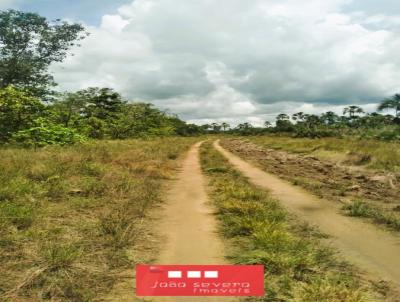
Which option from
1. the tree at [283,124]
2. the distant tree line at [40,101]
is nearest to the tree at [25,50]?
the distant tree line at [40,101]

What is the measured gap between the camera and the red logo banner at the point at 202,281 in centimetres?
A: 430

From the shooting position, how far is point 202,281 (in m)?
4.37

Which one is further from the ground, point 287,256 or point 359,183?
point 287,256

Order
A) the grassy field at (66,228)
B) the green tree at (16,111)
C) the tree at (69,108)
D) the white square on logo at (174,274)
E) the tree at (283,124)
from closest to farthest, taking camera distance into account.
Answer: the grassy field at (66,228) → the white square on logo at (174,274) → the green tree at (16,111) → the tree at (69,108) → the tree at (283,124)

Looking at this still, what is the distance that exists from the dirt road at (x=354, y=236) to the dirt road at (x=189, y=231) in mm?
1895

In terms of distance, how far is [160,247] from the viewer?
605 cm

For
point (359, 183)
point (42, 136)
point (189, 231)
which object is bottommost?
point (359, 183)

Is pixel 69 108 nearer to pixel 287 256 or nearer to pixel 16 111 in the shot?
pixel 16 111

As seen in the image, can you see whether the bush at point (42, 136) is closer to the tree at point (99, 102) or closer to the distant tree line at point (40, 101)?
the distant tree line at point (40, 101)

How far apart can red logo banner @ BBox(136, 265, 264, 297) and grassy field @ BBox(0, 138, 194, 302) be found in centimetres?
46

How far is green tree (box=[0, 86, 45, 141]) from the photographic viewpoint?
18688 mm

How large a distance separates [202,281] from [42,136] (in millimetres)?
16579

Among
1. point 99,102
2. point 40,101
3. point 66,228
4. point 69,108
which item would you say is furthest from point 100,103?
point 66,228

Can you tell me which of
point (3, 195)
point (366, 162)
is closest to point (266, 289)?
point (3, 195)
